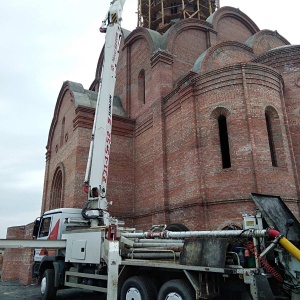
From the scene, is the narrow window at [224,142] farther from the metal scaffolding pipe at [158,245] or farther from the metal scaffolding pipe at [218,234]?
the metal scaffolding pipe at [158,245]

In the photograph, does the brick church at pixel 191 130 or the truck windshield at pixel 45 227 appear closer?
the truck windshield at pixel 45 227

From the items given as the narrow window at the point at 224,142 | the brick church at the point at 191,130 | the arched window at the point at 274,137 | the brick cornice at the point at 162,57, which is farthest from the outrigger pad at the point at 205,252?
the brick cornice at the point at 162,57

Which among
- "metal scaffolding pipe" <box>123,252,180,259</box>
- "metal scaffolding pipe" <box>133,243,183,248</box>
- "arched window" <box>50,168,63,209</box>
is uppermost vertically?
"arched window" <box>50,168,63,209</box>

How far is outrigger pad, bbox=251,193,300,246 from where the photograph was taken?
558cm

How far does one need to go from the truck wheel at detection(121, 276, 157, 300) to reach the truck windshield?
4.21 m

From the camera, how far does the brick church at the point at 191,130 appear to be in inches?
440

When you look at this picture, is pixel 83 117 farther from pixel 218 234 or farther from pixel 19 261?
pixel 218 234

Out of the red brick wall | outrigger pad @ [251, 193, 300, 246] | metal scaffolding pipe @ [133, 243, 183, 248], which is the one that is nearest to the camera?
outrigger pad @ [251, 193, 300, 246]

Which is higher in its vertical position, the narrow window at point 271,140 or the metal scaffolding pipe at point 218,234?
the narrow window at point 271,140

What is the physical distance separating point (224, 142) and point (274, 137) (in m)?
1.90

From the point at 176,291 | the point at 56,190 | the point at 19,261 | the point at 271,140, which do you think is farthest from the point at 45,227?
the point at 56,190

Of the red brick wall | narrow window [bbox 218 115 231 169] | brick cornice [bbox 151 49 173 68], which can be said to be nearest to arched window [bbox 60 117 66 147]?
the red brick wall

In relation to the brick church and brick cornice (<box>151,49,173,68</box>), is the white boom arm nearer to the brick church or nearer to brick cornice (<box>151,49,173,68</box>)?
the brick church

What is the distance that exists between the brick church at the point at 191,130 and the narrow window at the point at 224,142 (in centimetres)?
4
